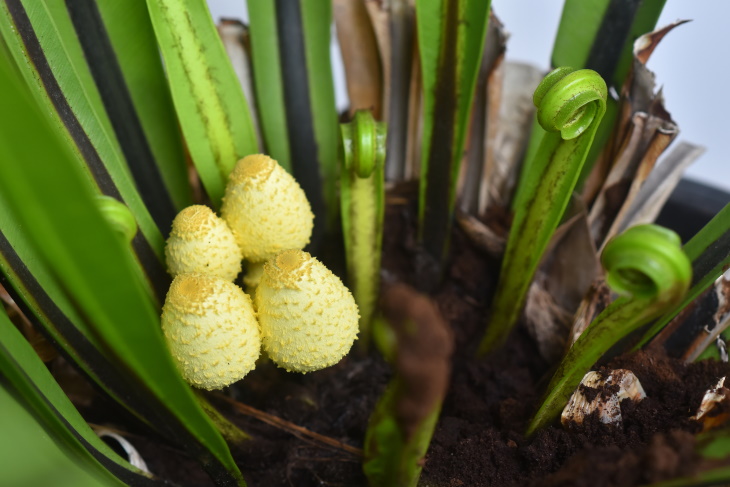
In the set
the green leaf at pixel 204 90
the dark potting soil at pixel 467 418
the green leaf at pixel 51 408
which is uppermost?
the green leaf at pixel 204 90

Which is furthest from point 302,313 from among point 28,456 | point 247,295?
point 28,456

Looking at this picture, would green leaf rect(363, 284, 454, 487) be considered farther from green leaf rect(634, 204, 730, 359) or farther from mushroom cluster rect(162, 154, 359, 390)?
green leaf rect(634, 204, 730, 359)

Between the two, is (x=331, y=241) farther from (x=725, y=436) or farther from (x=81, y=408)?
(x=725, y=436)

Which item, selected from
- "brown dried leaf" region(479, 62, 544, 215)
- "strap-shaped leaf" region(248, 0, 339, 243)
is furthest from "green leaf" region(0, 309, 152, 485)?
"brown dried leaf" region(479, 62, 544, 215)

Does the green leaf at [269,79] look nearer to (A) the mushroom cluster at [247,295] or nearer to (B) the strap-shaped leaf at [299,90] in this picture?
(B) the strap-shaped leaf at [299,90]

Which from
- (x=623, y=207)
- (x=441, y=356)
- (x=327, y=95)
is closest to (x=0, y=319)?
(x=441, y=356)

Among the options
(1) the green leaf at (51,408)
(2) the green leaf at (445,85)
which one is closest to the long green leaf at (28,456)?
(1) the green leaf at (51,408)
